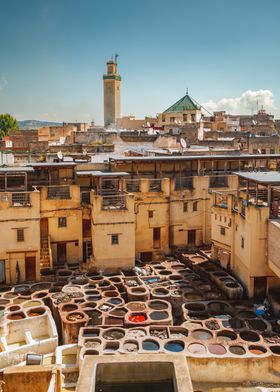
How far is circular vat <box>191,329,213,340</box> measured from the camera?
22.9m

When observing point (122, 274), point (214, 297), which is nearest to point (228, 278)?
point (214, 297)

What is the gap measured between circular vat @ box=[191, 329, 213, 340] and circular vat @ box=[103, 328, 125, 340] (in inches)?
146

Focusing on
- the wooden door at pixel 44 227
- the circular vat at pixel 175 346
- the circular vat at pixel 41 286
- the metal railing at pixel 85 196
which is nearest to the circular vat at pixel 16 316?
the circular vat at pixel 41 286

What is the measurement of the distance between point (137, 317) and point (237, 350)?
593 centimetres

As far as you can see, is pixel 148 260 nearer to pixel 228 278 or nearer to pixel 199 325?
pixel 228 278

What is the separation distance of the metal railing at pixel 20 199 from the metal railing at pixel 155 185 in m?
9.51

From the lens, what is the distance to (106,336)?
23078 mm

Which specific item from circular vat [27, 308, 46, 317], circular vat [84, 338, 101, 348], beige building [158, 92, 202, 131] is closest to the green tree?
beige building [158, 92, 202, 131]

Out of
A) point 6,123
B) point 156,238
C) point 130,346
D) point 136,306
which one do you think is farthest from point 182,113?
point 130,346

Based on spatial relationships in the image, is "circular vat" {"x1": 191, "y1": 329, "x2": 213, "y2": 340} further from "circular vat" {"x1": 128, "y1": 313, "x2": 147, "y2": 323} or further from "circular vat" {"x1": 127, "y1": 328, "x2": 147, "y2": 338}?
"circular vat" {"x1": 128, "y1": 313, "x2": 147, "y2": 323}

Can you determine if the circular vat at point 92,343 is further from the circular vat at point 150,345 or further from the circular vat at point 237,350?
the circular vat at point 237,350

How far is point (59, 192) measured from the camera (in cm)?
3344

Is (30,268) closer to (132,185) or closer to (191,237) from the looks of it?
(132,185)

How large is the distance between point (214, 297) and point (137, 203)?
970 centimetres
